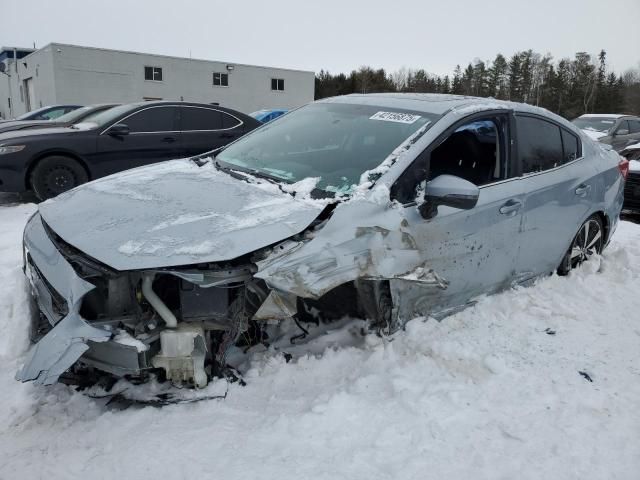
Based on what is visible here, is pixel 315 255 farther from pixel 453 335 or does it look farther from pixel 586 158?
pixel 586 158

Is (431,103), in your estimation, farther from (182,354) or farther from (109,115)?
(109,115)

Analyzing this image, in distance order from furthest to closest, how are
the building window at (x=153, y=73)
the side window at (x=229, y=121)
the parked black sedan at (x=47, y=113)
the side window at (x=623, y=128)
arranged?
the building window at (x=153, y=73) < the parked black sedan at (x=47, y=113) < the side window at (x=623, y=128) < the side window at (x=229, y=121)

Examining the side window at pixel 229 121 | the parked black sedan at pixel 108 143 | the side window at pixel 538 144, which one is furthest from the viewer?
the side window at pixel 229 121

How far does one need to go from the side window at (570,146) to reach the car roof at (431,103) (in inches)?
11.3

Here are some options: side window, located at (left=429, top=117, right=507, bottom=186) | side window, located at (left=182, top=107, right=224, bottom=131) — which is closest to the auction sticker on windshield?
side window, located at (left=429, top=117, right=507, bottom=186)

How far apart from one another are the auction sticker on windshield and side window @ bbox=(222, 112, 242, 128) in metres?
4.99

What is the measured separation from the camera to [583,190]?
4133mm

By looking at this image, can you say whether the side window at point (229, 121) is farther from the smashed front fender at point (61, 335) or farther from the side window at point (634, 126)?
the side window at point (634, 126)

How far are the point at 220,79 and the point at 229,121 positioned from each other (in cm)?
2572

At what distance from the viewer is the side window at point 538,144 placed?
12.2 ft

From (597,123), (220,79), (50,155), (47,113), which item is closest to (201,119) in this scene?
(50,155)

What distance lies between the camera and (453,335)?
3.22m

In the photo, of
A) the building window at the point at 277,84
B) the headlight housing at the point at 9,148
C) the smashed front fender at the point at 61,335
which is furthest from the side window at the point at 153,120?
the building window at the point at 277,84

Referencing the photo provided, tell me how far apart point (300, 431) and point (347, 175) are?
1485 millimetres
